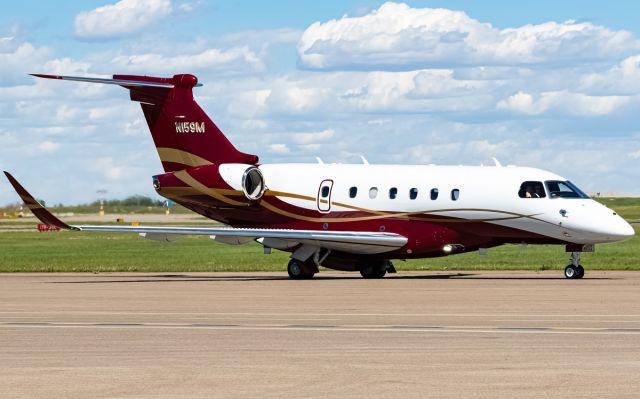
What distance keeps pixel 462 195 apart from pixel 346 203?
3.91 m

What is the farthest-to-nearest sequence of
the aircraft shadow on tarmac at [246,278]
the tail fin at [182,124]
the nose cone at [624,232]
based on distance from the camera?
1. the tail fin at [182,124]
2. the aircraft shadow on tarmac at [246,278]
3. the nose cone at [624,232]

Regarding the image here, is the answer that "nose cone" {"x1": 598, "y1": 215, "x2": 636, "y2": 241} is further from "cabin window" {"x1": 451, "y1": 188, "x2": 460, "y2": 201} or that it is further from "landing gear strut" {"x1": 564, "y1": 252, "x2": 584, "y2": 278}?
"cabin window" {"x1": 451, "y1": 188, "x2": 460, "y2": 201}

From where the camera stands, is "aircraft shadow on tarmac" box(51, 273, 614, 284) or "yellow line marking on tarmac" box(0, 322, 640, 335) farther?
"aircraft shadow on tarmac" box(51, 273, 614, 284)

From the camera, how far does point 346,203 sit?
40812 millimetres

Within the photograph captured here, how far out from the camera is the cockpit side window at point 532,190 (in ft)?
124

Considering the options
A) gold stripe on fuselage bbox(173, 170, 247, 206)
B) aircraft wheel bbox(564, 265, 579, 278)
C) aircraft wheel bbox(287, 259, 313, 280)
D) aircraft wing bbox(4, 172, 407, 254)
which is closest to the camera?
aircraft wheel bbox(564, 265, 579, 278)

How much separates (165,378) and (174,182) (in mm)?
28272

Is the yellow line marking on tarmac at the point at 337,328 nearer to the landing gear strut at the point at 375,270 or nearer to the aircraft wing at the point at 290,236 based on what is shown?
the aircraft wing at the point at 290,236

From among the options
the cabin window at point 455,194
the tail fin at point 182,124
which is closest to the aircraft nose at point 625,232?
the cabin window at point 455,194

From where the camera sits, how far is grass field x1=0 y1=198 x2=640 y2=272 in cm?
4600

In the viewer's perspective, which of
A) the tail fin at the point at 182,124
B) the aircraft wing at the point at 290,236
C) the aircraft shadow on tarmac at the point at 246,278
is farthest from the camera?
the tail fin at the point at 182,124

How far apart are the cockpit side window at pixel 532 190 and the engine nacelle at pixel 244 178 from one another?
848cm

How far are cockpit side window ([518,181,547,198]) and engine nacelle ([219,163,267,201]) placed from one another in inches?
334

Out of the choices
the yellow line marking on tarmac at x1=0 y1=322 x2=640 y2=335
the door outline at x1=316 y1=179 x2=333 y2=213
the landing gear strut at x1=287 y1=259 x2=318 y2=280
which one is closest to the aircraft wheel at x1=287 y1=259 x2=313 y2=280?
the landing gear strut at x1=287 y1=259 x2=318 y2=280
